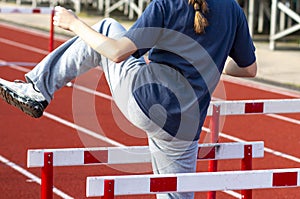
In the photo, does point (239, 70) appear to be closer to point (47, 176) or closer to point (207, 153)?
point (207, 153)

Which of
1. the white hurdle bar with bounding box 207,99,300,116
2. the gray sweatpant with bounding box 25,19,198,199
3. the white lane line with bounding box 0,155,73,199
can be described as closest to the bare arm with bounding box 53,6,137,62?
the gray sweatpant with bounding box 25,19,198,199

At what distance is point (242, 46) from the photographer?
16.5 ft

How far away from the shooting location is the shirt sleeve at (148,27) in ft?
15.1

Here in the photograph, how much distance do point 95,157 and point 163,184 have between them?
115cm

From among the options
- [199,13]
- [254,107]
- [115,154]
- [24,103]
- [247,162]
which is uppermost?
[199,13]

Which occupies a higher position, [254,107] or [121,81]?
[121,81]

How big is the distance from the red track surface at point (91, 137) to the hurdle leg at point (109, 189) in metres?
1.73

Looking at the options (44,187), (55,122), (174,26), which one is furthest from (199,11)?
(55,122)

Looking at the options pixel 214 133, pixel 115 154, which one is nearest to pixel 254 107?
pixel 214 133

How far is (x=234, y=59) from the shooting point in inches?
204

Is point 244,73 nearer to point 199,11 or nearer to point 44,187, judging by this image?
point 199,11

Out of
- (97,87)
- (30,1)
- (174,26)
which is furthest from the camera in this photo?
(30,1)

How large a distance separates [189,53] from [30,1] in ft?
86.3

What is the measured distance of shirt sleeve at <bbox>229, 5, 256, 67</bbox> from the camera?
16.3ft
